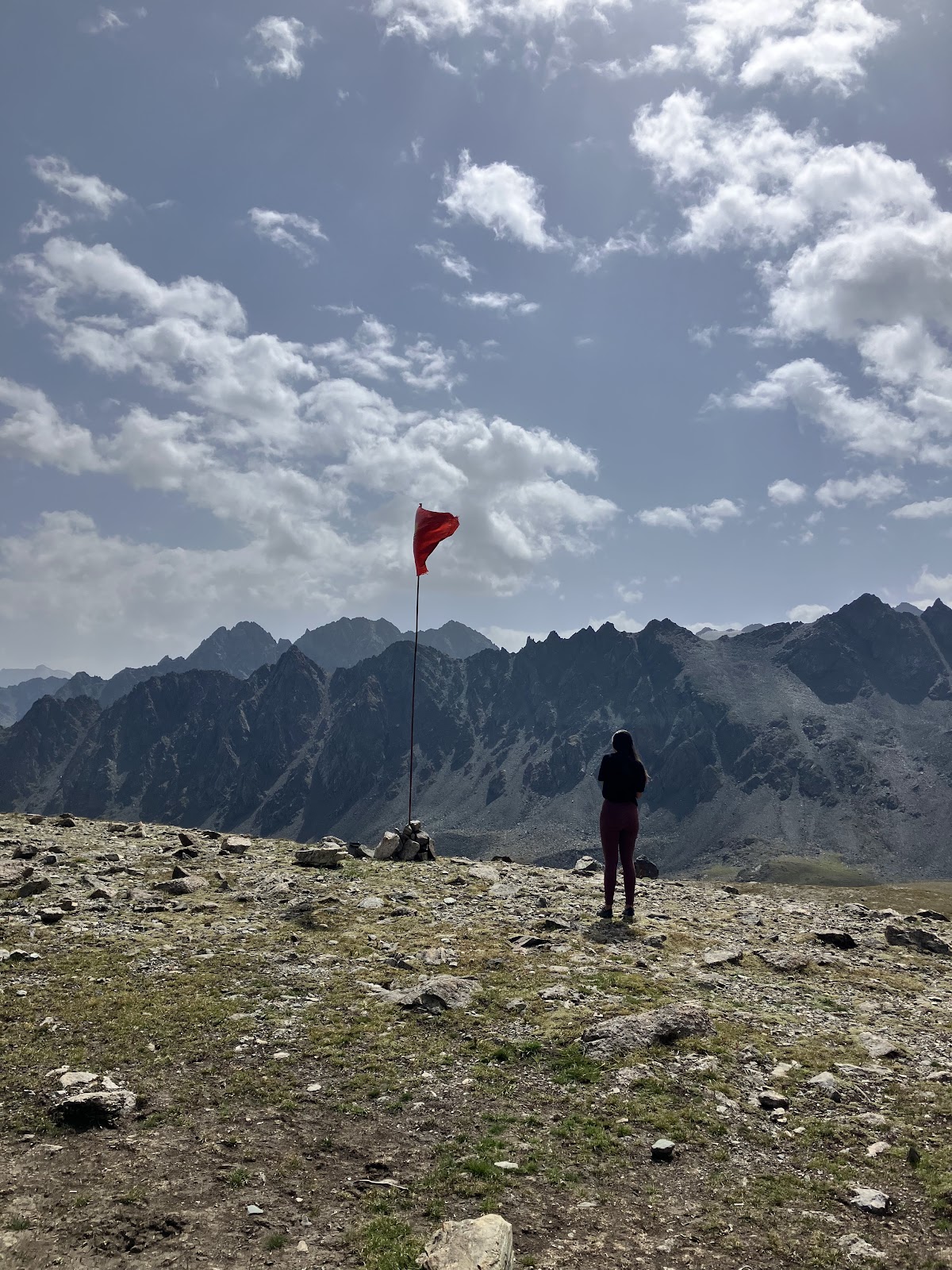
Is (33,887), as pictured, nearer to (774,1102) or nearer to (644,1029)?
(644,1029)

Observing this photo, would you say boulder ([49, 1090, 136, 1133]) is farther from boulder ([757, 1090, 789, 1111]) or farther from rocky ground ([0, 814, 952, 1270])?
boulder ([757, 1090, 789, 1111])

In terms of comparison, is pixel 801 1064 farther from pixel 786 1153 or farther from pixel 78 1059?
pixel 78 1059

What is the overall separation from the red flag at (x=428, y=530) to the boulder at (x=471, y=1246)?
2755 cm

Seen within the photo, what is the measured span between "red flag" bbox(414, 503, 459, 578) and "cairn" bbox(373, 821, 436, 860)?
11411 millimetres

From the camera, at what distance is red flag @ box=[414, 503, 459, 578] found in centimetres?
3275

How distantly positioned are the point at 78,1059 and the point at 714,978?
35.7 ft

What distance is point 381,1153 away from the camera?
8.05 m

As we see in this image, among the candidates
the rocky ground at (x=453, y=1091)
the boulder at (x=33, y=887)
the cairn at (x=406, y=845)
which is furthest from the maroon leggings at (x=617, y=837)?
the boulder at (x=33, y=887)

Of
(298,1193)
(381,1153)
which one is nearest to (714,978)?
(381,1153)

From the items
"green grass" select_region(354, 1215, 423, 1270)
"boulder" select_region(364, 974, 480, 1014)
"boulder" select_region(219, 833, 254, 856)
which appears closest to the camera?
"green grass" select_region(354, 1215, 423, 1270)

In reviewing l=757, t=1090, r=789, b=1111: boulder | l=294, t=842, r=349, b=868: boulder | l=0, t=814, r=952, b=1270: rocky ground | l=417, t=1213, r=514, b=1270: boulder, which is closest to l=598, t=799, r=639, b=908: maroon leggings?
l=0, t=814, r=952, b=1270: rocky ground

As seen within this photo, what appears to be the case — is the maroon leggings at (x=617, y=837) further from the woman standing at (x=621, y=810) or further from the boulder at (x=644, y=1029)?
the boulder at (x=644, y=1029)

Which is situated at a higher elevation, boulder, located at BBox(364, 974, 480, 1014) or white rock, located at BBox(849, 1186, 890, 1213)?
white rock, located at BBox(849, 1186, 890, 1213)

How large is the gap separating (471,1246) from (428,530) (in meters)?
28.7
